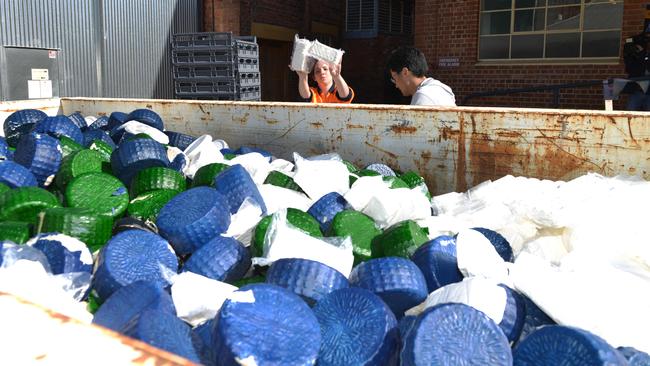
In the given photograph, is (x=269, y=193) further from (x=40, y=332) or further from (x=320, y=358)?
(x=40, y=332)

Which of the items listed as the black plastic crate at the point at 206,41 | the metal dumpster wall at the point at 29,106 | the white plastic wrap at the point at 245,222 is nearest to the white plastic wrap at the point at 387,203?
the white plastic wrap at the point at 245,222

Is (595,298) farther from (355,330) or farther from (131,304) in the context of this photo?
(131,304)

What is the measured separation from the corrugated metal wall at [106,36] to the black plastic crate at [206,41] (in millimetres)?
1169

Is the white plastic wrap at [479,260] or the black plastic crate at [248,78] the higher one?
the black plastic crate at [248,78]

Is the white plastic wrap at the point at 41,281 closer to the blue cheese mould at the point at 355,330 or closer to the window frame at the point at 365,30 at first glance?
the blue cheese mould at the point at 355,330

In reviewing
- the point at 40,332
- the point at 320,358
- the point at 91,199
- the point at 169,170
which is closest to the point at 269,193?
the point at 169,170

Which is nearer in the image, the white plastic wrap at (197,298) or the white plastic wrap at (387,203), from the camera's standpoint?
the white plastic wrap at (197,298)

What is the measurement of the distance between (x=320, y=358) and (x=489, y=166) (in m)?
1.98

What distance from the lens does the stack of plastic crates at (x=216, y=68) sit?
7.20 metres

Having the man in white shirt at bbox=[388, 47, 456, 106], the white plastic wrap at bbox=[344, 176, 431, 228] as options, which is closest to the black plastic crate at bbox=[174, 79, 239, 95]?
the man in white shirt at bbox=[388, 47, 456, 106]

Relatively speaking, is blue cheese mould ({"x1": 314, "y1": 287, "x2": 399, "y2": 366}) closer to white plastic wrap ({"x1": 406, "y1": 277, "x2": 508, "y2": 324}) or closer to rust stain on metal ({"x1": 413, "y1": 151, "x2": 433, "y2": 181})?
white plastic wrap ({"x1": 406, "y1": 277, "x2": 508, "y2": 324})

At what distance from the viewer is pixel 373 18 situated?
551 inches

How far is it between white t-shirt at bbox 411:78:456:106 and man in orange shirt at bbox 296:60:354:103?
33.2 inches

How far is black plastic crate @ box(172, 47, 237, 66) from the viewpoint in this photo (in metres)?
7.20
